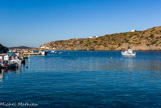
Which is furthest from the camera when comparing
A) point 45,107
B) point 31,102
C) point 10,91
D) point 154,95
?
point 10,91

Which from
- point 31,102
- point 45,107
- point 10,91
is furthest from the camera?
point 10,91

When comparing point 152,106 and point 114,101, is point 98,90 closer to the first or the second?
point 114,101

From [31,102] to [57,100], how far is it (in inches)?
112

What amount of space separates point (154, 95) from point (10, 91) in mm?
18989

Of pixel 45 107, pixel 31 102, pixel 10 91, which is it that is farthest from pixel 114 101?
→ pixel 10 91

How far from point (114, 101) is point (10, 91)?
14.2m

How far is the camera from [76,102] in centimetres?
1981

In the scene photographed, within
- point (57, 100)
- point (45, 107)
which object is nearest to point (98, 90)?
point (57, 100)

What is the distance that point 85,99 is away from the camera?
20953mm

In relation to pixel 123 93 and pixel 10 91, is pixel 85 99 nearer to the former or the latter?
pixel 123 93

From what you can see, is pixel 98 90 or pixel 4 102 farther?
pixel 98 90

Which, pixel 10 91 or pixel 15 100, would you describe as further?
pixel 10 91

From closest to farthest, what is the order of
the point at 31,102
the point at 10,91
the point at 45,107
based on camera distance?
the point at 45,107 → the point at 31,102 → the point at 10,91

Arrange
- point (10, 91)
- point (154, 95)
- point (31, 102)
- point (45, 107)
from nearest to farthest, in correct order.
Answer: point (45, 107) < point (31, 102) < point (154, 95) < point (10, 91)
